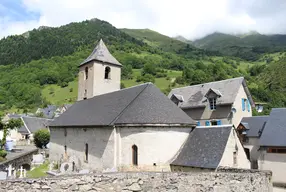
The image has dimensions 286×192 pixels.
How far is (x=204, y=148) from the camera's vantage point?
50.5ft

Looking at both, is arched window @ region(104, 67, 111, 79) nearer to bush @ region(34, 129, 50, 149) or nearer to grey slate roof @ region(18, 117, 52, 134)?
bush @ region(34, 129, 50, 149)

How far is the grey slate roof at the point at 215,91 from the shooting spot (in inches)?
981

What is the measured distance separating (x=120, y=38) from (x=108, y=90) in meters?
124

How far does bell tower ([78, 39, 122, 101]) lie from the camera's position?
27.3 metres

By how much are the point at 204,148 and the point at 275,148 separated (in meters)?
7.55

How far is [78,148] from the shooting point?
2112 centimetres

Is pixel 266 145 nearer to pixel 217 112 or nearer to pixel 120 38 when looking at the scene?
pixel 217 112

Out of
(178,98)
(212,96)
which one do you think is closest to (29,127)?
(178,98)

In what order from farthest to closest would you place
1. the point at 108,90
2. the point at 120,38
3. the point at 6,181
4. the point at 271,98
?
the point at 120,38 < the point at 271,98 < the point at 108,90 < the point at 6,181

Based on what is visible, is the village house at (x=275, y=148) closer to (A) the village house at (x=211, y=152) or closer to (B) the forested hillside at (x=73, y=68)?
(A) the village house at (x=211, y=152)

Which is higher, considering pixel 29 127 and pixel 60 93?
pixel 60 93

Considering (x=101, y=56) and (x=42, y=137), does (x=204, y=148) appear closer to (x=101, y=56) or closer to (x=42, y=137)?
(x=101, y=56)

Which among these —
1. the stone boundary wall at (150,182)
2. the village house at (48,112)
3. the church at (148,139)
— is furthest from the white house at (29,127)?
the stone boundary wall at (150,182)

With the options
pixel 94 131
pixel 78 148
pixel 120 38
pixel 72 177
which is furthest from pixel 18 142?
pixel 120 38
